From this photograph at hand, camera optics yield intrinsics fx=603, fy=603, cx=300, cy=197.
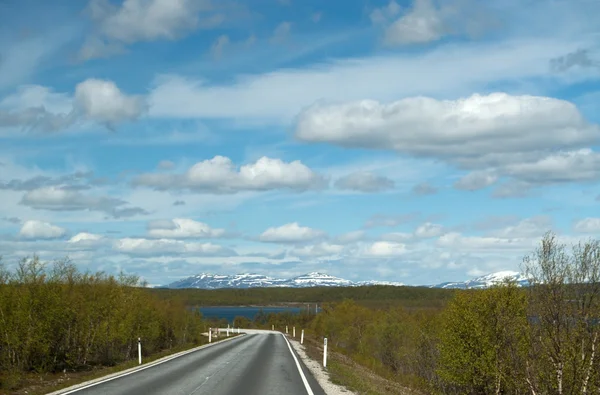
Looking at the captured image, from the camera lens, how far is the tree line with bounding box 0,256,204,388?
2508cm

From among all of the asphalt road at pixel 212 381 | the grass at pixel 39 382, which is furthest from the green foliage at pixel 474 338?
the grass at pixel 39 382

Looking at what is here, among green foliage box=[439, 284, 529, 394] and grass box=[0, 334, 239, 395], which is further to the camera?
green foliage box=[439, 284, 529, 394]

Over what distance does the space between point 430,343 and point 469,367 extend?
1594 centimetres

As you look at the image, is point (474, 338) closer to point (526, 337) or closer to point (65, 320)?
point (526, 337)

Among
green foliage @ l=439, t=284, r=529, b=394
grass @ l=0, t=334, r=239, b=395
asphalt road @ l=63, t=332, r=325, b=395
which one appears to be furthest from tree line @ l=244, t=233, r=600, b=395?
grass @ l=0, t=334, r=239, b=395

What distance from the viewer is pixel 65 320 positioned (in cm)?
2928

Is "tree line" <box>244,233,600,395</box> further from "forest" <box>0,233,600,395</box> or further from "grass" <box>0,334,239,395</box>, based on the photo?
"grass" <box>0,334,239,395</box>

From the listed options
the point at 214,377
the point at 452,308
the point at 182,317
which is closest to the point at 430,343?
the point at 452,308

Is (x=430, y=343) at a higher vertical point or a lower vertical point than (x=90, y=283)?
lower

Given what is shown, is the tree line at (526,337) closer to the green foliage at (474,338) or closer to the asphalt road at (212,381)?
the green foliage at (474,338)

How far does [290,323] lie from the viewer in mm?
167250

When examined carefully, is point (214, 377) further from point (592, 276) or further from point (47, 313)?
point (592, 276)

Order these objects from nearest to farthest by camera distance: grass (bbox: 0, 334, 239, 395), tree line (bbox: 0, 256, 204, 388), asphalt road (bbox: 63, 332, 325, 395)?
1. asphalt road (bbox: 63, 332, 325, 395)
2. grass (bbox: 0, 334, 239, 395)
3. tree line (bbox: 0, 256, 204, 388)

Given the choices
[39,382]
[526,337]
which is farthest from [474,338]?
[39,382]
